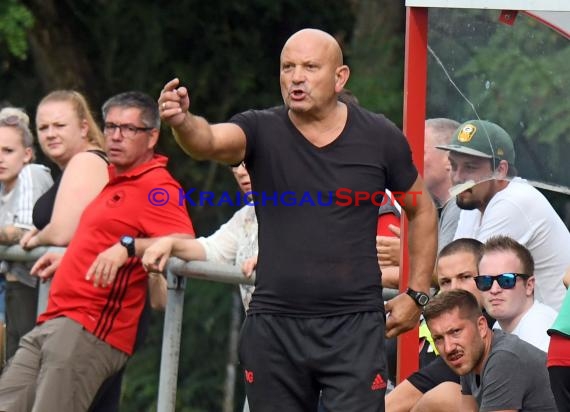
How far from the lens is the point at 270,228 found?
17.0 feet

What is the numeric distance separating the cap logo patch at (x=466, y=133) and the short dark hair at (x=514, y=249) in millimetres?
447

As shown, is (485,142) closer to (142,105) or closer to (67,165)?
(142,105)

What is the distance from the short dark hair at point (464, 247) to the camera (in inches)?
237

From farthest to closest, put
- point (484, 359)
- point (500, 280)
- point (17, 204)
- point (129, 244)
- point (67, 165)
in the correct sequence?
point (17, 204)
point (67, 165)
point (129, 244)
point (500, 280)
point (484, 359)

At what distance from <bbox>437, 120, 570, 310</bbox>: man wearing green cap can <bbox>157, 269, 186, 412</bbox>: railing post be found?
1.38 metres

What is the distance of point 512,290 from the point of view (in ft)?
19.0

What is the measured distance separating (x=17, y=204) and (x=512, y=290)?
3.20 meters

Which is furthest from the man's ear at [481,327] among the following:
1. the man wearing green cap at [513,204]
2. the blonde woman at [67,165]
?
the blonde woman at [67,165]

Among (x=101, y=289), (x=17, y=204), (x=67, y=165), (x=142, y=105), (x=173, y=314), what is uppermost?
(x=142, y=105)

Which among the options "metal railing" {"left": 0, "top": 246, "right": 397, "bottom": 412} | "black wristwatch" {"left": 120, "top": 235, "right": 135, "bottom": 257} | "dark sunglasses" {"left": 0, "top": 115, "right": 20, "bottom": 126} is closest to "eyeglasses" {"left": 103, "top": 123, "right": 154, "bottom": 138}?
"black wristwatch" {"left": 120, "top": 235, "right": 135, "bottom": 257}

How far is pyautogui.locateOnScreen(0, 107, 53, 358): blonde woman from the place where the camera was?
766cm

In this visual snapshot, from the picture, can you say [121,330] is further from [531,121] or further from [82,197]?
[531,121]

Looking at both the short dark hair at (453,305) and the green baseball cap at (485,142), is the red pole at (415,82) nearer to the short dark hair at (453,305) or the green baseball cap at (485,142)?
the green baseball cap at (485,142)

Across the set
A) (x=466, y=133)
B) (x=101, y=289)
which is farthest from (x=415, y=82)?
(x=101, y=289)
